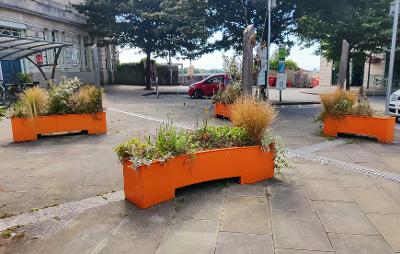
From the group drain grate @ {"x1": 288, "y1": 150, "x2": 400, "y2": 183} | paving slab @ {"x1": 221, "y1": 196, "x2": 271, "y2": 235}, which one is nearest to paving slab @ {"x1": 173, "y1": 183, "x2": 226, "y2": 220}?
paving slab @ {"x1": 221, "y1": 196, "x2": 271, "y2": 235}

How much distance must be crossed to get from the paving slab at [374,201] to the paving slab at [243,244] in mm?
1611

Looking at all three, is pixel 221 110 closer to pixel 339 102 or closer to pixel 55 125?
pixel 339 102

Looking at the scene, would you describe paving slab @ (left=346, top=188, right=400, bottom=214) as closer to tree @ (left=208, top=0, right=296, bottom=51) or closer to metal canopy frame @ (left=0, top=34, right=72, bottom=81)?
tree @ (left=208, top=0, right=296, bottom=51)

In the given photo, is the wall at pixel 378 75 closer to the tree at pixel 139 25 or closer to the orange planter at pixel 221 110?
the tree at pixel 139 25

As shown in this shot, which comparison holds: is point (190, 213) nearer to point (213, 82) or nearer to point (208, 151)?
point (208, 151)

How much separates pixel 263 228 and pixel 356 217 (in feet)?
3.93

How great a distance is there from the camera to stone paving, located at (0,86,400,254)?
134 inches

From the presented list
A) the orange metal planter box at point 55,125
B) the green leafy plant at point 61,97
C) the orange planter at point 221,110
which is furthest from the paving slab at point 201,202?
the orange planter at point 221,110

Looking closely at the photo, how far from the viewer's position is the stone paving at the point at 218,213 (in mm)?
3412

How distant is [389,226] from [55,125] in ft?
25.3

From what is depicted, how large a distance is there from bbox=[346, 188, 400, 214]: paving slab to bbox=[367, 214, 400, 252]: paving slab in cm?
15

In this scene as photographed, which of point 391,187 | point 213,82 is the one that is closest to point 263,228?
point 391,187

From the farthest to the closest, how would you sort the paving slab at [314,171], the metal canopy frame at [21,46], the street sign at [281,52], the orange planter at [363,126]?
1. the street sign at [281,52]
2. the metal canopy frame at [21,46]
3. the orange planter at [363,126]
4. the paving slab at [314,171]

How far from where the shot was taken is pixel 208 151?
186 inches
